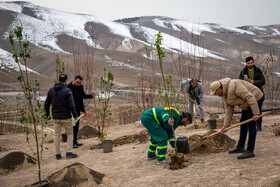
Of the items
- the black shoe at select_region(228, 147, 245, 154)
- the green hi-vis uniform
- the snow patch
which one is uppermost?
the snow patch

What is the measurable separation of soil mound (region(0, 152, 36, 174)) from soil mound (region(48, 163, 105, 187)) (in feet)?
4.46

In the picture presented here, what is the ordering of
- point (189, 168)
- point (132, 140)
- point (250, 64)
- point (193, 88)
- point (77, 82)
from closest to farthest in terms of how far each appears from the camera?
point (189, 168) → point (250, 64) → point (77, 82) → point (132, 140) → point (193, 88)

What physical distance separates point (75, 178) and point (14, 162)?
1729 millimetres

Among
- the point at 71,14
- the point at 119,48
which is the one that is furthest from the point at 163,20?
the point at 119,48

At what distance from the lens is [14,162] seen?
3.93m

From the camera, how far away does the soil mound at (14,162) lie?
3834 millimetres

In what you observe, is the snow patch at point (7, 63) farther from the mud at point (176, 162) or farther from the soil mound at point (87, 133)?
the mud at point (176, 162)

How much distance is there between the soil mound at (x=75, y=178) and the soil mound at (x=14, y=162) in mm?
1360

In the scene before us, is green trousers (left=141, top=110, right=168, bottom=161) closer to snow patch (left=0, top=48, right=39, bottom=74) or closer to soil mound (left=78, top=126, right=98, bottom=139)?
soil mound (left=78, top=126, right=98, bottom=139)

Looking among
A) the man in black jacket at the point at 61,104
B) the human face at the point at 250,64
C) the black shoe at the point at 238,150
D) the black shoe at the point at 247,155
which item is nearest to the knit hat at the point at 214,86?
the black shoe at the point at 247,155

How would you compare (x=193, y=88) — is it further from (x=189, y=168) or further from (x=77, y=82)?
(x=189, y=168)

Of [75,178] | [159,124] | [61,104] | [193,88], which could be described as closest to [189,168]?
[159,124]

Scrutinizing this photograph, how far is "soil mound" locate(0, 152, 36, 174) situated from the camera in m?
3.83

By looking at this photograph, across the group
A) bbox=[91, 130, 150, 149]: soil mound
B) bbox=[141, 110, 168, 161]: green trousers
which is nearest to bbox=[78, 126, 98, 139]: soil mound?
bbox=[91, 130, 150, 149]: soil mound
